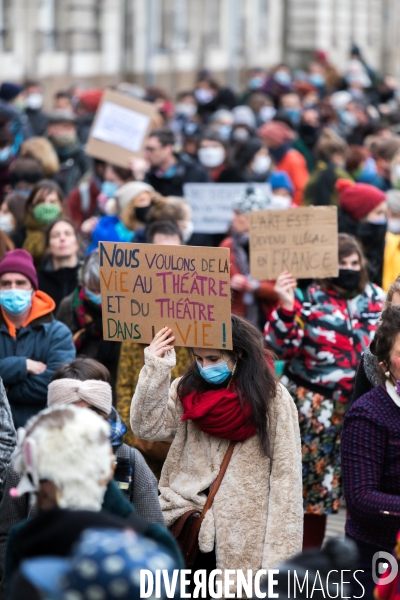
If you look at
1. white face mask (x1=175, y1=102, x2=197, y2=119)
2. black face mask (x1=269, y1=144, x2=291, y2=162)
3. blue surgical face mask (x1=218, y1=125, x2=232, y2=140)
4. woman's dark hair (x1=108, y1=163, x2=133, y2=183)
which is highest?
woman's dark hair (x1=108, y1=163, x2=133, y2=183)

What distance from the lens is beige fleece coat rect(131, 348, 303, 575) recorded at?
455 cm

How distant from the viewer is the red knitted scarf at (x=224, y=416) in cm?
458

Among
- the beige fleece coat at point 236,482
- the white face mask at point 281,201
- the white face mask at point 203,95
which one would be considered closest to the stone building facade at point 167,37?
the white face mask at point 203,95

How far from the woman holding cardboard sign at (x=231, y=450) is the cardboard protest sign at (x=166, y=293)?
107mm

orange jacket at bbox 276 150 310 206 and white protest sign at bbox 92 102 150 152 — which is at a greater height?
white protest sign at bbox 92 102 150 152

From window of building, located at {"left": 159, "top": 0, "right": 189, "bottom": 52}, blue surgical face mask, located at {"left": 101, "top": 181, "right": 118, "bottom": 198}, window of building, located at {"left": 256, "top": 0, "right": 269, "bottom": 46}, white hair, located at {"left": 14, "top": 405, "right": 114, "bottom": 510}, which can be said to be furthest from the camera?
window of building, located at {"left": 256, "top": 0, "right": 269, "bottom": 46}

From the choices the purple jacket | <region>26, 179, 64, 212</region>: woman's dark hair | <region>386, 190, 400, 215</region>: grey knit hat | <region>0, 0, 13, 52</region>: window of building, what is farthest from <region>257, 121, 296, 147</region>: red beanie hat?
<region>0, 0, 13, 52</region>: window of building

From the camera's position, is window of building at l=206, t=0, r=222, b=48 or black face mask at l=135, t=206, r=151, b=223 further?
window of building at l=206, t=0, r=222, b=48

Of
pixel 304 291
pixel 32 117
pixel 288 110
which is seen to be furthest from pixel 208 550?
pixel 288 110

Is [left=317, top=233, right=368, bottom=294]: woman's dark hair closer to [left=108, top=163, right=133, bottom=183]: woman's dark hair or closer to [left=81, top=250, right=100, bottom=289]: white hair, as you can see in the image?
[left=81, top=250, right=100, bottom=289]: white hair

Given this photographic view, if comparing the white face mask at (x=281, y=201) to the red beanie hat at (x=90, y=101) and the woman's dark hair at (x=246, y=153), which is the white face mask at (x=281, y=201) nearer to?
the woman's dark hair at (x=246, y=153)

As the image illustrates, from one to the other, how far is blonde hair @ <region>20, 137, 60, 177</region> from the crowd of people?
19mm

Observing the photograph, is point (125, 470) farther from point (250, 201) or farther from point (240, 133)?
point (240, 133)

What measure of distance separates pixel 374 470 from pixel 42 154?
7.03m
